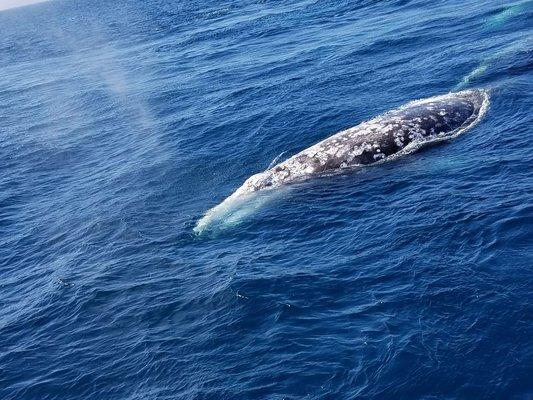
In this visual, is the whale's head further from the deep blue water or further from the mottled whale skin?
the deep blue water

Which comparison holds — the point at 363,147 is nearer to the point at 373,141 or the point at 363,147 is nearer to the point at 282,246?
the point at 373,141

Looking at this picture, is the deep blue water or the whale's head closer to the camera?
the deep blue water

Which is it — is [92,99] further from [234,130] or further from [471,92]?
[471,92]

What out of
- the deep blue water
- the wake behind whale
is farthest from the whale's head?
the deep blue water

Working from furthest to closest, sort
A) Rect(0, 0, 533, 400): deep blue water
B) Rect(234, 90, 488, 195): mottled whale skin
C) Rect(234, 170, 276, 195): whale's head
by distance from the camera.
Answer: Rect(234, 90, 488, 195): mottled whale skin → Rect(234, 170, 276, 195): whale's head → Rect(0, 0, 533, 400): deep blue water

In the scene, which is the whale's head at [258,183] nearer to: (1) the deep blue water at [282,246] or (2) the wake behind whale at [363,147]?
(2) the wake behind whale at [363,147]

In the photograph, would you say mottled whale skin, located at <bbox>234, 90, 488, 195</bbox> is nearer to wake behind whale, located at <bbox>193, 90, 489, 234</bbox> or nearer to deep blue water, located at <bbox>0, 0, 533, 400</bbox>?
wake behind whale, located at <bbox>193, 90, 489, 234</bbox>

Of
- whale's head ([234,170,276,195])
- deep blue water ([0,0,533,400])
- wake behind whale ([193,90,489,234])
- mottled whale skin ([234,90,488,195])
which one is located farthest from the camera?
mottled whale skin ([234,90,488,195])
